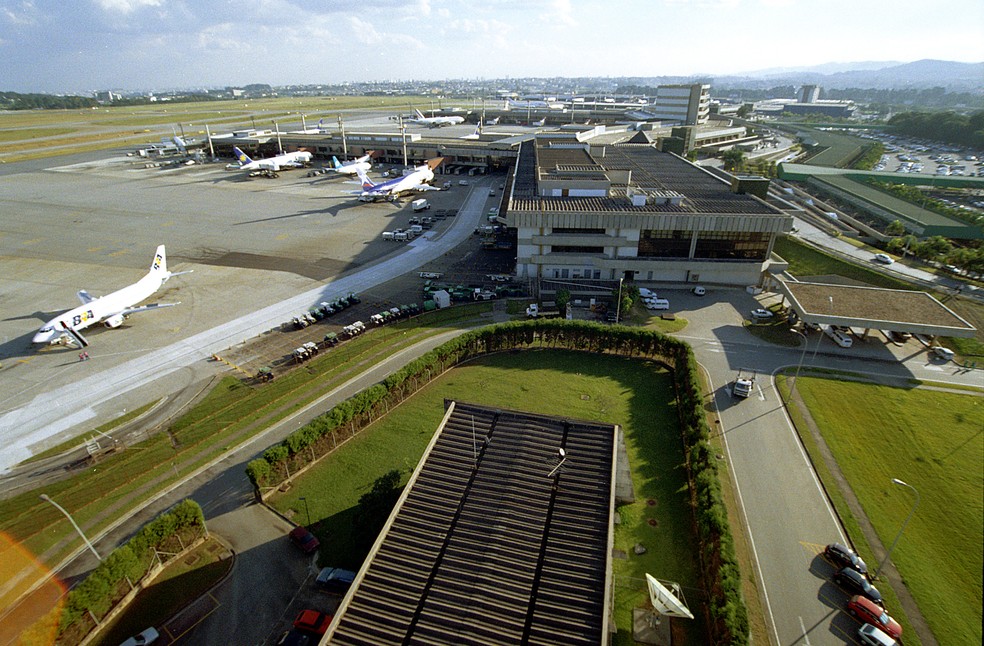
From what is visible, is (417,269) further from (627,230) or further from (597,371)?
(597,371)

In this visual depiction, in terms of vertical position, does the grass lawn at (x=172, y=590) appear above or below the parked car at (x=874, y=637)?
below

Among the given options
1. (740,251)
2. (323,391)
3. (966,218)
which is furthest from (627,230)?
(966,218)

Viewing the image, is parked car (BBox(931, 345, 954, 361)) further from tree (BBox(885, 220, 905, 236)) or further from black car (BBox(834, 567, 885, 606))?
tree (BBox(885, 220, 905, 236))

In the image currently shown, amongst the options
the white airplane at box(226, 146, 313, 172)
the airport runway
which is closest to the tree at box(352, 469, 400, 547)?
the airport runway

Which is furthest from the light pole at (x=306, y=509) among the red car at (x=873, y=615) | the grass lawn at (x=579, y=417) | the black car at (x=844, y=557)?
the black car at (x=844, y=557)

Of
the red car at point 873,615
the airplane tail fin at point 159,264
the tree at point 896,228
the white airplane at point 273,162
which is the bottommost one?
the red car at point 873,615

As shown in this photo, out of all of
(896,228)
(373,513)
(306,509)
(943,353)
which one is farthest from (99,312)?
(896,228)

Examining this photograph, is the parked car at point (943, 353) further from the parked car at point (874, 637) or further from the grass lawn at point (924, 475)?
the parked car at point (874, 637)
